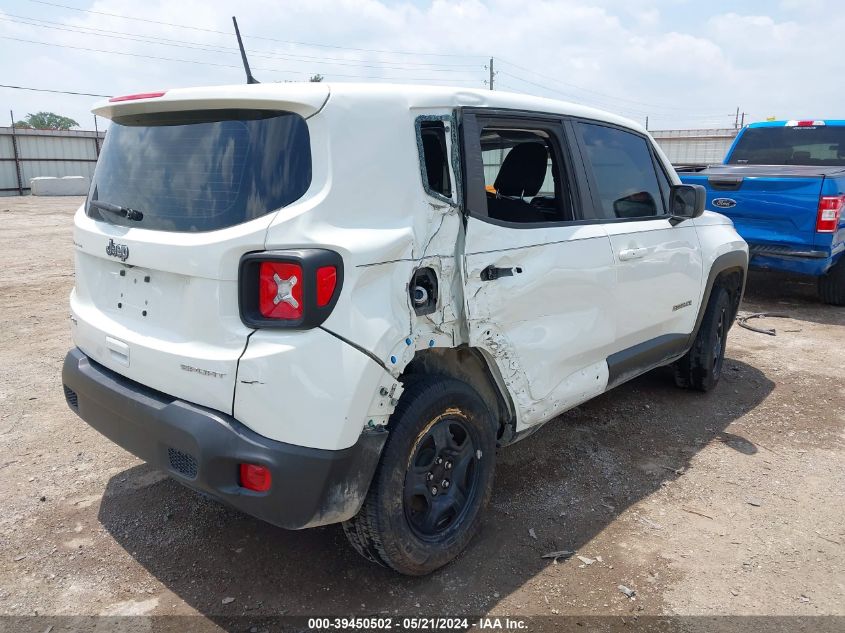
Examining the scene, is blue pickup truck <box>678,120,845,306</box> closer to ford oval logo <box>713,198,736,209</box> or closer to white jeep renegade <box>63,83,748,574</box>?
ford oval logo <box>713,198,736,209</box>

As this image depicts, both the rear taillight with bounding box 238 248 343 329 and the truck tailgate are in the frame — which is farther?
the truck tailgate

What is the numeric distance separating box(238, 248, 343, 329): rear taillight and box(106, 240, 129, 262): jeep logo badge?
643 mm

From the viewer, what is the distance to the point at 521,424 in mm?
3100

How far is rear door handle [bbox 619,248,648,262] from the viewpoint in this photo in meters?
3.57

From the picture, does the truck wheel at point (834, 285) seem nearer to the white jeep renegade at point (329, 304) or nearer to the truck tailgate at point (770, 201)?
the truck tailgate at point (770, 201)

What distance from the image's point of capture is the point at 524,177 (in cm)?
388

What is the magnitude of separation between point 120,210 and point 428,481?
1.67 metres

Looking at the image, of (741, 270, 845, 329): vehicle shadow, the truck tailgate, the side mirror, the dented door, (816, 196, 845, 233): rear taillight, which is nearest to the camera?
the dented door

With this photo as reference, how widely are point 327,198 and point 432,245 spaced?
18.9 inches

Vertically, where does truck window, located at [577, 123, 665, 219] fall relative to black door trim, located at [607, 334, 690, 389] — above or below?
above

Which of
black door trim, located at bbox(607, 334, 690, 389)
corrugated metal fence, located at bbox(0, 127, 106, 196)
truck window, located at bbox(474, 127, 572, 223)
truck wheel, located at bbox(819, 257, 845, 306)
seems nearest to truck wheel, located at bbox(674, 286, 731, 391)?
black door trim, located at bbox(607, 334, 690, 389)

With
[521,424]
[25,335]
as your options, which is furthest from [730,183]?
[25,335]

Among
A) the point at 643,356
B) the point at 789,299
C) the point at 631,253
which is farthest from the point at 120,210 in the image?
the point at 789,299

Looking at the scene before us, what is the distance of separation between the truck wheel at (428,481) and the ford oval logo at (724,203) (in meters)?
6.07
